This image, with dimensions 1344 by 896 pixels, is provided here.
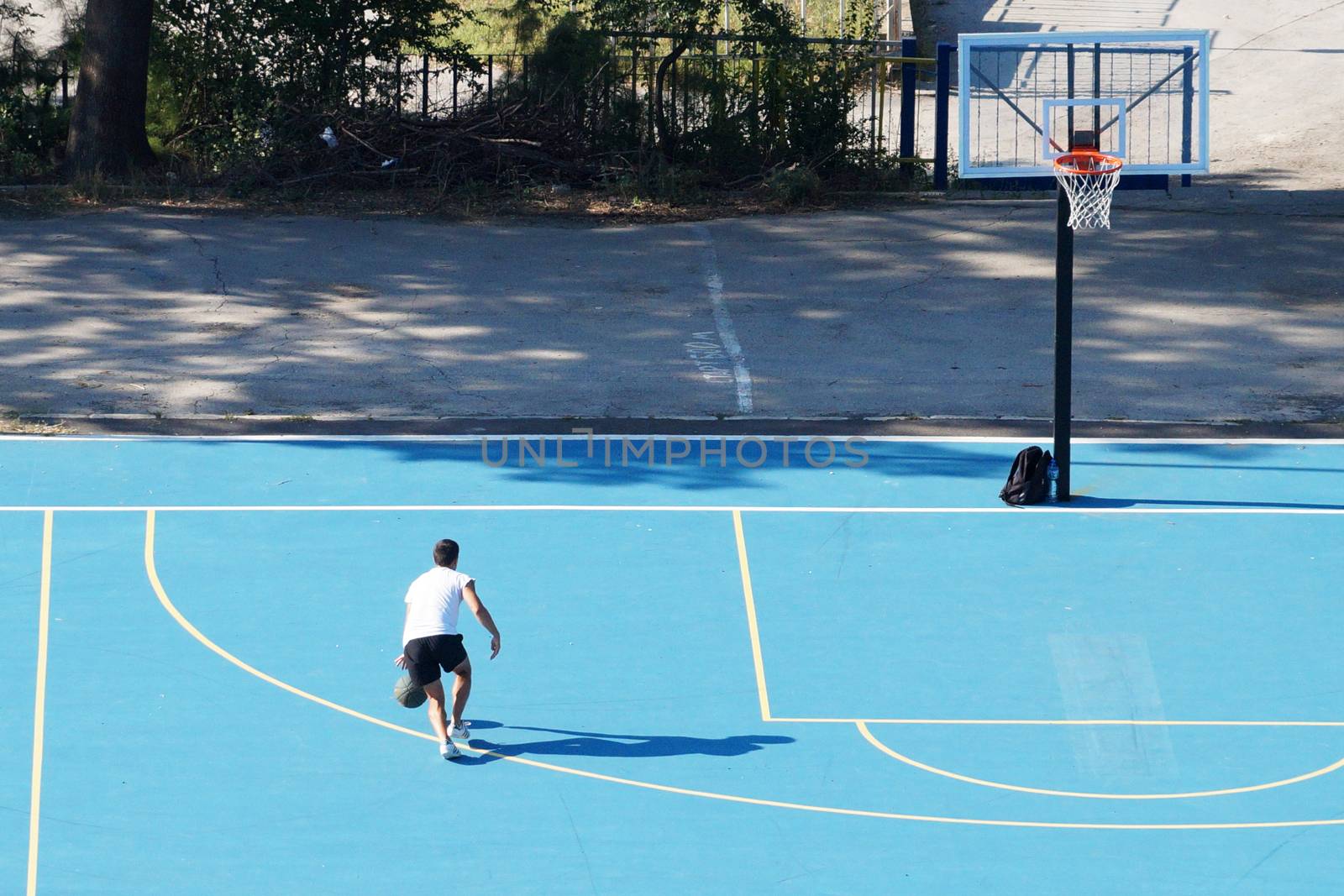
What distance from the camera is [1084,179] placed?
43.2ft

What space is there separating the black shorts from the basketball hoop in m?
6.39

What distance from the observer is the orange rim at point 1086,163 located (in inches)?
496

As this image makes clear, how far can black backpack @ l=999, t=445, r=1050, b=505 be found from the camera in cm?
1281

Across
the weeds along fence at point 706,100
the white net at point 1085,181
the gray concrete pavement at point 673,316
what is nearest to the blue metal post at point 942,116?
the weeds along fence at point 706,100

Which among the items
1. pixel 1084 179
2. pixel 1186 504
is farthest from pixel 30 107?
pixel 1186 504

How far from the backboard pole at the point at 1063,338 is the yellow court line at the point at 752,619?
8.82 feet

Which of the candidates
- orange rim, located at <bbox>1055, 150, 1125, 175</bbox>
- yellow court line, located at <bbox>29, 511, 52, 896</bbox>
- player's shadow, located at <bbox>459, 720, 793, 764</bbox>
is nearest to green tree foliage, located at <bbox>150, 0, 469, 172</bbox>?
yellow court line, located at <bbox>29, 511, 52, 896</bbox>

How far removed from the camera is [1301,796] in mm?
8523

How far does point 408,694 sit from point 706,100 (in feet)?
50.6

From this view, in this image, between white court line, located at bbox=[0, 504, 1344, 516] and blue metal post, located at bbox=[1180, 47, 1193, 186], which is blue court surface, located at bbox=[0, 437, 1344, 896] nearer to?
white court line, located at bbox=[0, 504, 1344, 516]

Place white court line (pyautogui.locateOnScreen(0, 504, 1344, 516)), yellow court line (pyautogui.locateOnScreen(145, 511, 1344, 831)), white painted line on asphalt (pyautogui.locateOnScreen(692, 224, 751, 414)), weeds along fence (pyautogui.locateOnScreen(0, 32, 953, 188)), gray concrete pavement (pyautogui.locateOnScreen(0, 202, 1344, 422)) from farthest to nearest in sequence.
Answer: weeds along fence (pyautogui.locateOnScreen(0, 32, 953, 188)), white painted line on asphalt (pyautogui.locateOnScreen(692, 224, 751, 414)), gray concrete pavement (pyautogui.locateOnScreen(0, 202, 1344, 422)), white court line (pyautogui.locateOnScreen(0, 504, 1344, 516)), yellow court line (pyautogui.locateOnScreen(145, 511, 1344, 831))

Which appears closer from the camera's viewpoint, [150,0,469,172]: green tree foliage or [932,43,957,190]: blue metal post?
[932,43,957,190]: blue metal post

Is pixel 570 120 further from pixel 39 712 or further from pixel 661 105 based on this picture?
pixel 39 712

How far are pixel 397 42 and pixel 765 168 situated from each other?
565cm
